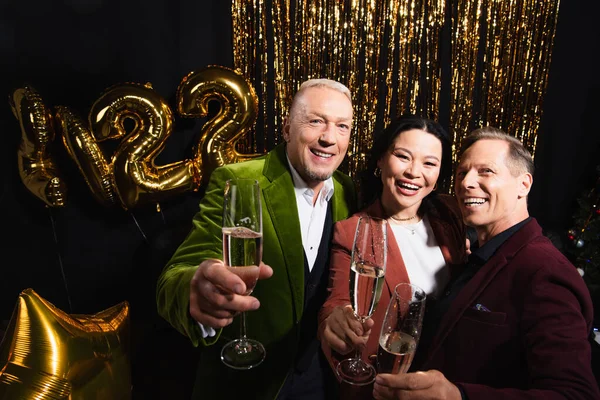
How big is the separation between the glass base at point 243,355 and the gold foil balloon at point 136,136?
1516 mm

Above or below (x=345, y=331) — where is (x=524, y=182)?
above

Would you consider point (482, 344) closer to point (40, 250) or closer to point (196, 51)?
point (196, 51)

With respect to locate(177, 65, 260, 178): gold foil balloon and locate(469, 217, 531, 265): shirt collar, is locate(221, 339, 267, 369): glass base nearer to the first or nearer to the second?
locate(469, 217, 531, 265): shirt collar

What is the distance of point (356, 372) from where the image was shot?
113 cm

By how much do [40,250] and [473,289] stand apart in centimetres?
284

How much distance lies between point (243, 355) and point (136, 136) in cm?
172

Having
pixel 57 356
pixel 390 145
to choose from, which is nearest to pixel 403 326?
pixel 390 145

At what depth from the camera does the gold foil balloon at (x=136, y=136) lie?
2354mm

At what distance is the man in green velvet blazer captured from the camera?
150 centimetres

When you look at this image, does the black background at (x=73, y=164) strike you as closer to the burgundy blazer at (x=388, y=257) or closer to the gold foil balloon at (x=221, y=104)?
the gold foil balloon at (x=221, y=104)

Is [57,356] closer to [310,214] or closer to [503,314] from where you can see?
[310,214]

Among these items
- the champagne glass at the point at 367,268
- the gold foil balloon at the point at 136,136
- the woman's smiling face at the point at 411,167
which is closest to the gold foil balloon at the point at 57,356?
the gold foil balloon at the point at 136,136

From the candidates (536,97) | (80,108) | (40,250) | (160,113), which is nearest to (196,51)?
(160,113)

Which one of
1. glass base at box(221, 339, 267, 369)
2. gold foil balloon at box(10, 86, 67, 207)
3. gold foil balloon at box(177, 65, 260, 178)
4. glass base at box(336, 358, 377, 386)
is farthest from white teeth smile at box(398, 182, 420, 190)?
gold foil balloon at box(10, 86, 67, 207)
